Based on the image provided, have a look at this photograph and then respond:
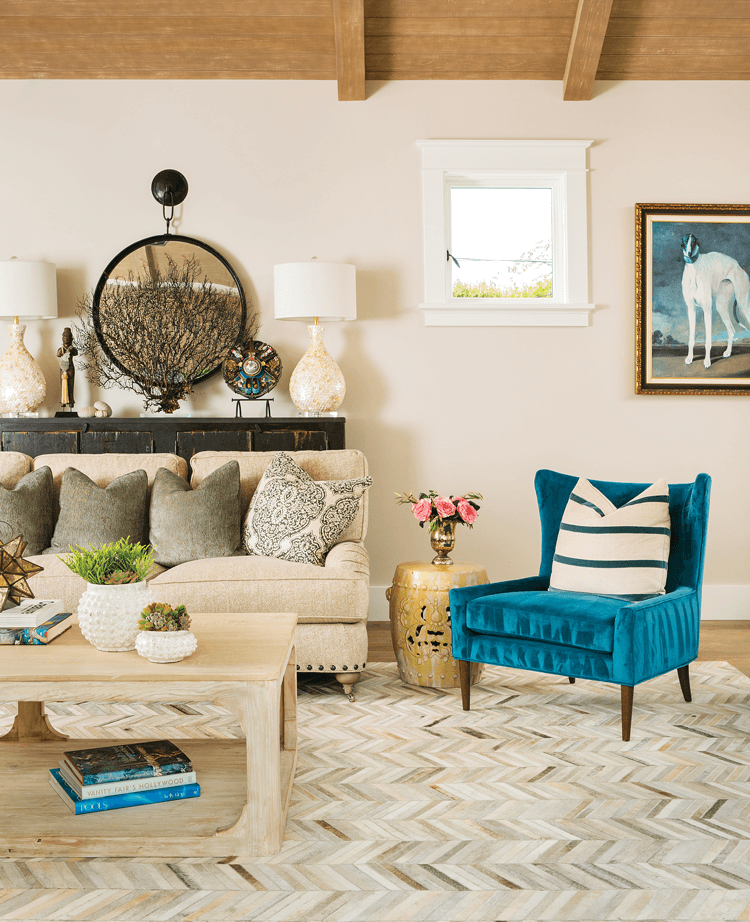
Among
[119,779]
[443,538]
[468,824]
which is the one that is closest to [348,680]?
[443,538]

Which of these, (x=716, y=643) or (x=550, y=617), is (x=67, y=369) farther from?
(x=716, y=643)

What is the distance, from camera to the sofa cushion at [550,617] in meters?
2.63

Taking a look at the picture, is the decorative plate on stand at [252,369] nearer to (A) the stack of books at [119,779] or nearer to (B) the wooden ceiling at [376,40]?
(B) the wooden ceiling at [376,40]

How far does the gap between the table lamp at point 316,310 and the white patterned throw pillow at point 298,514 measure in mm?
726

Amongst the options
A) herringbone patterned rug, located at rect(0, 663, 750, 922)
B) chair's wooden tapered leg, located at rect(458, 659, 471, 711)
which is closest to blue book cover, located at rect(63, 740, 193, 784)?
herringbone patterned rug, located at rect(0, 663, 750, 922)

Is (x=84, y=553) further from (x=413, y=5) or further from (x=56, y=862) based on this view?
(x=413, y=5)

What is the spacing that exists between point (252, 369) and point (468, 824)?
2.63 meters

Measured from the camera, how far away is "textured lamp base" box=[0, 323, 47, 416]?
4.07m

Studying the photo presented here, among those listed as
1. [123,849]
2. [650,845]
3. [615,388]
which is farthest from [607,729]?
[615,388]

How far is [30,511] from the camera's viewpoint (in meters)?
3.42

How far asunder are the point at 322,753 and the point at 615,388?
2678 millimetres

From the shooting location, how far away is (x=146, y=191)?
4301mm

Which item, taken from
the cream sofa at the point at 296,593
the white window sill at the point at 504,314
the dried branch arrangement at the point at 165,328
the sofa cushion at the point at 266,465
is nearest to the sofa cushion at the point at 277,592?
the cream sofa at the point at 296,593

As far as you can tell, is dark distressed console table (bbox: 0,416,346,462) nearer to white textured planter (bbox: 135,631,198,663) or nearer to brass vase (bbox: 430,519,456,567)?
brass vase (bbox: 430,519,456,567)
